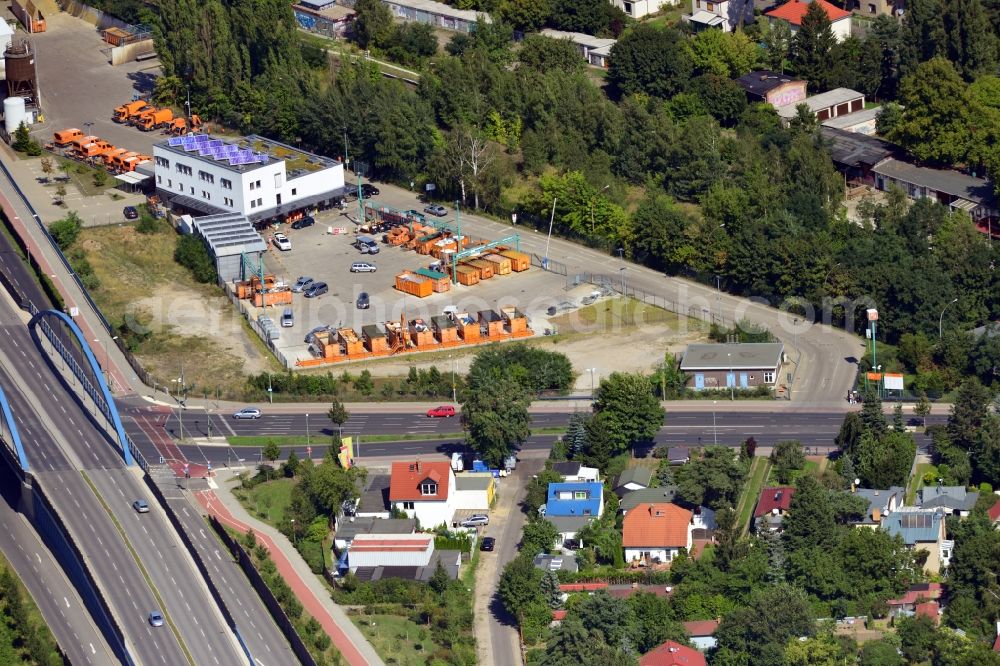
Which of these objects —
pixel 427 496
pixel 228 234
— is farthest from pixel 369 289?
pixel 427 496

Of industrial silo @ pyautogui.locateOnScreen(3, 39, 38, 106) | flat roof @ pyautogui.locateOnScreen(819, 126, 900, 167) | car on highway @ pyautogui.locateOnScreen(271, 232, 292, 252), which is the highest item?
industrial silo @ pyautogui.locateOnScreen(3, 39, 38, 106)

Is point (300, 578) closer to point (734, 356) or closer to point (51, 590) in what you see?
point (51, 590)

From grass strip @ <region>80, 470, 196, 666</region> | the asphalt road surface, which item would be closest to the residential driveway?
grass strip @ <region>80, 470, 196, 666</region>

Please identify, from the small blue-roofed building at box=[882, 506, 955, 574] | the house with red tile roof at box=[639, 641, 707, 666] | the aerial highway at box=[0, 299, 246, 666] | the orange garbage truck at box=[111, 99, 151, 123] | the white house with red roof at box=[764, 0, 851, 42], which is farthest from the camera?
the orange garbage truck at box=[111, 99, 151, 123]

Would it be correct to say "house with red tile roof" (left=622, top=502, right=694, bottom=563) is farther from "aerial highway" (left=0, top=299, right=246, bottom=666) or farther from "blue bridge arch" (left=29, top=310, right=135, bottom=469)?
"blue bridge arch" (left=29, top=310, right=135, bottom=469)

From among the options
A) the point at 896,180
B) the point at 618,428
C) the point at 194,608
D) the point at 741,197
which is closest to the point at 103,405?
the point at 194,608

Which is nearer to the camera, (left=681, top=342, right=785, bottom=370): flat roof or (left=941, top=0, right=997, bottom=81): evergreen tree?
(left=681, top=342, right=785, bottom=370): flat roof
